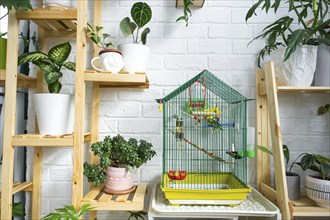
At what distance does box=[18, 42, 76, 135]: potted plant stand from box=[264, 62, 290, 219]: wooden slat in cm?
86

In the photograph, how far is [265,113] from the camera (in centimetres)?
120

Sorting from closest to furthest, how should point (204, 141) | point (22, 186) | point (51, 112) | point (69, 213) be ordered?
1. point (69, 213)
2. point (51, 112)
3. point (22, 186)
4. point (204, 141)

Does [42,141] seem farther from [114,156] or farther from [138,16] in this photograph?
[138,16]

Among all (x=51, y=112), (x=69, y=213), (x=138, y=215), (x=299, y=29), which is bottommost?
(x=138, y=215)

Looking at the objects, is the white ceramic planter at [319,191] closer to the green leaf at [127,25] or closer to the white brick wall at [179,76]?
the white brick wall at [179,76]

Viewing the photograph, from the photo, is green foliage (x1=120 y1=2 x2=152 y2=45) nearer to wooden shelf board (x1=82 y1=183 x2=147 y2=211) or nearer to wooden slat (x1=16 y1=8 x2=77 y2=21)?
wooden slat (x1=16 y1=8 x2=77 y2=21)

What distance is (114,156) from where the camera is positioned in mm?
1019

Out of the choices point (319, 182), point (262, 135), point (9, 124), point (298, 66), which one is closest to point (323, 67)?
point (298, 66)

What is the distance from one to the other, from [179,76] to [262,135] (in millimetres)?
512

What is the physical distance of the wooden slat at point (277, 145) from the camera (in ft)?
3.11

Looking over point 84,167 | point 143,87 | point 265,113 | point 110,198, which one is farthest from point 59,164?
point 265,113

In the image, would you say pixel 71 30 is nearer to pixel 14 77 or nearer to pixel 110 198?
pixel 14 77

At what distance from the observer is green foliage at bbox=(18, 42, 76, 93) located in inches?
37.4

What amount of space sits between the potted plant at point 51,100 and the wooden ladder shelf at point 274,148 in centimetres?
86
